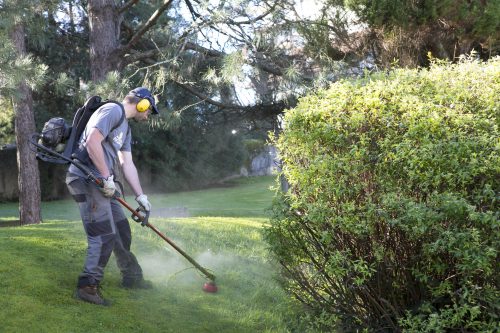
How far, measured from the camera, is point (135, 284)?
16.2 ft

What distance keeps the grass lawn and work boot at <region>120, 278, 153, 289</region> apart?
7 centimetres

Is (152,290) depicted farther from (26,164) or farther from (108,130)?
(26,164)

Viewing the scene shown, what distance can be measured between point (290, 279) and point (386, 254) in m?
1.03

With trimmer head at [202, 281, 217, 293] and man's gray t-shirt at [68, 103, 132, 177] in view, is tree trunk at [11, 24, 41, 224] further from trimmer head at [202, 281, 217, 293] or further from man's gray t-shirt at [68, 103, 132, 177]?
man's gray t-shirt at [68, 103, 132, 177]

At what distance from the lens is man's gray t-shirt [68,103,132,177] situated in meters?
4.17

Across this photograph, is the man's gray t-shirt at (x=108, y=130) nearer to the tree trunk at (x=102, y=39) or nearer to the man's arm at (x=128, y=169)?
the man's arm at (x=128, y=169)

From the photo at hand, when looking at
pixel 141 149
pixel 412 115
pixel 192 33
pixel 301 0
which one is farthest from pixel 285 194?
pixel 141 149

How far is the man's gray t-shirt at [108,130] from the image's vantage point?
4172 millimetres

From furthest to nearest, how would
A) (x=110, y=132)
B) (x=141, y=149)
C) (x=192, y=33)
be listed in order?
1. (x=141, y=149)
2. (x=192, y=33)
3. (x=110, y=132)

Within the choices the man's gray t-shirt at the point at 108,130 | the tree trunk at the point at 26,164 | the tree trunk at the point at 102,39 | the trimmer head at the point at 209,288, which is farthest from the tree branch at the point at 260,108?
the man's gray t-shirt at the point at 108,130

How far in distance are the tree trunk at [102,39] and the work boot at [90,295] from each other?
6.15 meters

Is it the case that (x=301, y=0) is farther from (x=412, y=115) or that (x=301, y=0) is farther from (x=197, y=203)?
(x=197, y=203)

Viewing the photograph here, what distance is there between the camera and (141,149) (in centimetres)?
2311

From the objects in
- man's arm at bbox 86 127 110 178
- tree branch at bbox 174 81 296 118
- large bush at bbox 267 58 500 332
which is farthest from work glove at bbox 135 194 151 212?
tree branch at bbox 174 81 296 118
